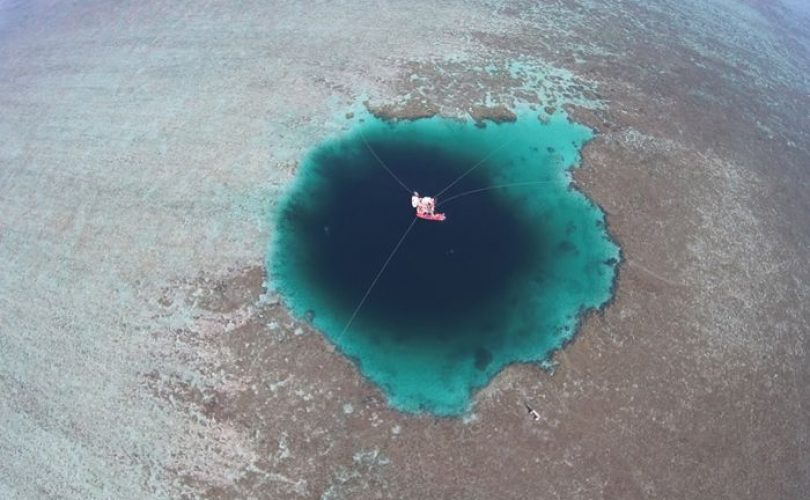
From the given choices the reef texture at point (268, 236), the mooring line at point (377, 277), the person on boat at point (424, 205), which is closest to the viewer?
the reef texture at point (268, 236)

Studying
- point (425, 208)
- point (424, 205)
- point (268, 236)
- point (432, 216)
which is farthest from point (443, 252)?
point (268, 236)

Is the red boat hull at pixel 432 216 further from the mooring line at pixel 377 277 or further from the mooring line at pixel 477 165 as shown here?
the mooring line at pixel 477 165

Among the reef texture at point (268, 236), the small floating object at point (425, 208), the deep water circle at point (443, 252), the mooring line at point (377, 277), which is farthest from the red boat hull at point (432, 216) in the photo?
the reef texture at point (268, 236)

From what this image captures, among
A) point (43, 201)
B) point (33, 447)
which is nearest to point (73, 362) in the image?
point (33, 447)

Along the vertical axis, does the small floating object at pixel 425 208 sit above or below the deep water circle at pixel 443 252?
above

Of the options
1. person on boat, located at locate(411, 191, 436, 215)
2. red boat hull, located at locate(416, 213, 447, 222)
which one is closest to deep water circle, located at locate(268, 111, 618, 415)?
red boat hull, located at locate(416, 213, 447, 222)

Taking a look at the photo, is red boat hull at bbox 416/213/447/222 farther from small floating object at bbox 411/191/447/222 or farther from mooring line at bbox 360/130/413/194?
mooring line at bbox 360/130/413/194
